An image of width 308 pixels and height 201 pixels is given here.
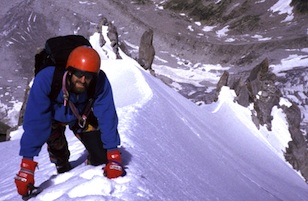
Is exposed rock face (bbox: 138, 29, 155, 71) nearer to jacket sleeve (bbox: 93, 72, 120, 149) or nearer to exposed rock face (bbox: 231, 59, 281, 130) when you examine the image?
exposed rock face (bbox: 231, 59, 281, 130)

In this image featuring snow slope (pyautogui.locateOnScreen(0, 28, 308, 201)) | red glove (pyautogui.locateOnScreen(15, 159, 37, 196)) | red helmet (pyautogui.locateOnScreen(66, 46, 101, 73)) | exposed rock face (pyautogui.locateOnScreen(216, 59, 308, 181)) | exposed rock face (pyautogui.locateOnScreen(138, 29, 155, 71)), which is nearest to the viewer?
red helmet (pyautogui.locateOnScreen(66, 46, 101, 73))

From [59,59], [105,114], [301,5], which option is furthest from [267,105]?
[301,5]

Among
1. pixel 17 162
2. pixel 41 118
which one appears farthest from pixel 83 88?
pixel 17 162

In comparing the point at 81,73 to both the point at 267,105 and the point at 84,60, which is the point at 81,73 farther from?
the point at 267,105

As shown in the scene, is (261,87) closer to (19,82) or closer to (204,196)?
(204,196)

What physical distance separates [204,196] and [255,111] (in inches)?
763

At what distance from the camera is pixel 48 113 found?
3.38 m

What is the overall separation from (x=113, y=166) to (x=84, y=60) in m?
1.12

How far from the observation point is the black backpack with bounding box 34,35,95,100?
3.33m

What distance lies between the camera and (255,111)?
2361 cm

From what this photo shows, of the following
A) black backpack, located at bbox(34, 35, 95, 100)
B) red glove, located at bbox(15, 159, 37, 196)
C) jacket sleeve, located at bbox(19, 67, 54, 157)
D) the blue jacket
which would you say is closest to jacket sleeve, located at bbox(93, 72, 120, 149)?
the blue jacket

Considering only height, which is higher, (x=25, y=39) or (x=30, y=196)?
(x=30, y=196)

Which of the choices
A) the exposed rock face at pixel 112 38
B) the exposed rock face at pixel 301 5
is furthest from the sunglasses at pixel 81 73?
the exposed rock face at pixel 301 5

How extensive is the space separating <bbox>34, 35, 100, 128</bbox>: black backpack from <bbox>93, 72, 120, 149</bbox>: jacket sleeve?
0.09 m
